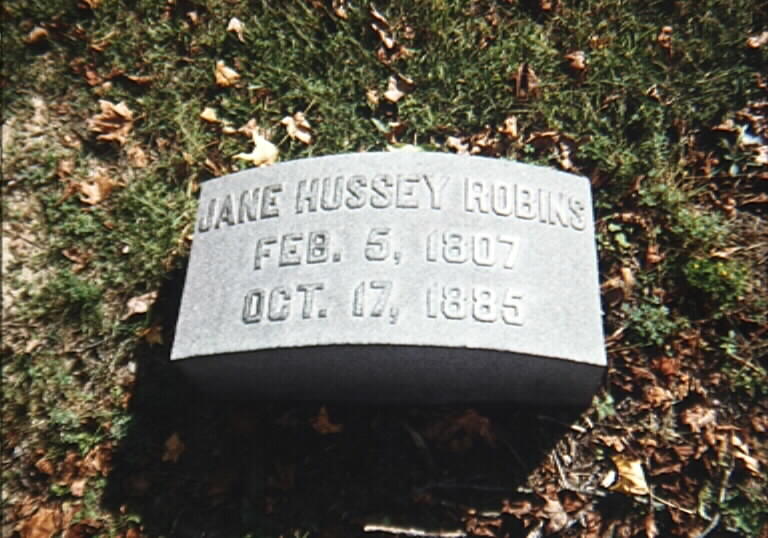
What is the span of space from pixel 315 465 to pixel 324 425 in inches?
7.1

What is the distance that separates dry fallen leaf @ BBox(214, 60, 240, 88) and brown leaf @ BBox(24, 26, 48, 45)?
112cm

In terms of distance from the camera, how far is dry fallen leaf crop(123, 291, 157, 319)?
142 inches

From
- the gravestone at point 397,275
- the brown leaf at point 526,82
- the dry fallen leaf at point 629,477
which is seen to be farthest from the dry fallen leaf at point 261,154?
the dry fallen leaf at point 629,477

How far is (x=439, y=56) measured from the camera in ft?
13.5

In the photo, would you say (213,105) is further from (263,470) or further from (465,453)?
(465,453)

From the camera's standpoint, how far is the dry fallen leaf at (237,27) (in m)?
4.25

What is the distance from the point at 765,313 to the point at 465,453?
1.58 meters

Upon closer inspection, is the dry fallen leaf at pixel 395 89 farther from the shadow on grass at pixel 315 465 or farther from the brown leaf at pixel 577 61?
the shadow on grass at pixel 315 465

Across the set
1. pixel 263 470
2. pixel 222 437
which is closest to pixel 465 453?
pixel 263 470

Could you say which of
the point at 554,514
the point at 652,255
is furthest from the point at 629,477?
the point at 652,255

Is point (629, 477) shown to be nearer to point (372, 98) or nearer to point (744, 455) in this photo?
point (744, 455)

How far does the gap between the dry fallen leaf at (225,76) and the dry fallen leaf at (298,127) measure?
1.38ft

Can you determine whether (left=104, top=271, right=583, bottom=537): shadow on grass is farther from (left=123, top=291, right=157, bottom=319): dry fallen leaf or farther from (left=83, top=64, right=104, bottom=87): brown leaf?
(left=83, top=64, right=104, bottom=87): brown leaf

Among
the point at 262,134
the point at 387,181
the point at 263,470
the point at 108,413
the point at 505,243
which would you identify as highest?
the point at 262,134
